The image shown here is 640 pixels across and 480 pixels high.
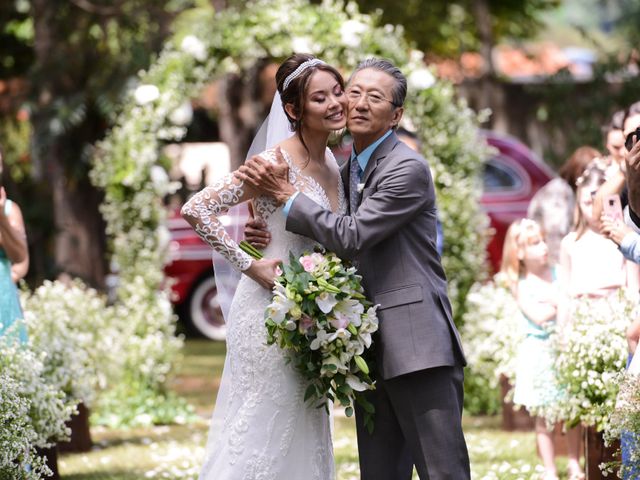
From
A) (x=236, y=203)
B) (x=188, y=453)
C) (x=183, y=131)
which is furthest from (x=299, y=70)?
(x=183, y=131)

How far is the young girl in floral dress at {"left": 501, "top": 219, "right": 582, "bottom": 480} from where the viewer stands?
7.57 m

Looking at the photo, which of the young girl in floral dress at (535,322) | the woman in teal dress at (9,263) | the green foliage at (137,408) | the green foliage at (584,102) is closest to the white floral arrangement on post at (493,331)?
the young girl in floral dress at (535,322)

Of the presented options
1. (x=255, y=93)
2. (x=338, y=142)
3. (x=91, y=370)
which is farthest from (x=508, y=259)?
(x=255, y=93)

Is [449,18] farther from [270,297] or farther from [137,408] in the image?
[270,297]

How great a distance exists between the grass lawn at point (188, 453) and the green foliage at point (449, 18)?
9141 mm

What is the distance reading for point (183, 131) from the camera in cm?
1120

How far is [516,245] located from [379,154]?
316 centimetres

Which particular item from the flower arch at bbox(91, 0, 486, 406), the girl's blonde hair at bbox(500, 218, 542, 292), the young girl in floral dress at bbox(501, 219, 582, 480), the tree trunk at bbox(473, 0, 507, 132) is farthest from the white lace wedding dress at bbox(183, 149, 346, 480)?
the tree trunk at bbox(473, 0, 507, 132)

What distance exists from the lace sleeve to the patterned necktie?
1.49 ft

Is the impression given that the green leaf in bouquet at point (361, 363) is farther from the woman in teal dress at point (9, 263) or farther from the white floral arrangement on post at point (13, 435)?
the woman in teal dress at point (9, 263)

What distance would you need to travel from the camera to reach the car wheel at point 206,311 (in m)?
16.6

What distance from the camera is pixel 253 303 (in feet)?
17.5

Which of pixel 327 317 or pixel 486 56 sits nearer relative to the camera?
pixel 327 317

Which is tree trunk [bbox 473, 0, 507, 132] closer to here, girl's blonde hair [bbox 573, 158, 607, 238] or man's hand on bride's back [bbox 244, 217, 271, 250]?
girl's blonde hair [bbox 573, 158, 607, 238]
